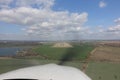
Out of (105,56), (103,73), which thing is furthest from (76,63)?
(105,56)

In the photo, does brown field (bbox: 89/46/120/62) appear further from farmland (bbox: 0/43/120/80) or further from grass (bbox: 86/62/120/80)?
grass (bbox: 86/62/120/80)

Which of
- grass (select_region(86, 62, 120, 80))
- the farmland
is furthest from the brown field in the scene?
grass (select_region(86, 62, 120, 80))

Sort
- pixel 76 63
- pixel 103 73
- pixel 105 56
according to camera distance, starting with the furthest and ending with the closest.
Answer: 1. pixel 105 56
2. pixel 76 63
3. pixel 103 73

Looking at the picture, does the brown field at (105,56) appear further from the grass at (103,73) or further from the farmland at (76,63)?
the grass at (103,73)

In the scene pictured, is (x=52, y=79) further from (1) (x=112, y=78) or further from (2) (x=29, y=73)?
(1) (x=112, y=78)

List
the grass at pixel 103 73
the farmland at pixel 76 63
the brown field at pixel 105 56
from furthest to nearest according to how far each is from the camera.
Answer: the brown field at pixel 105 56 → the grass at pixel 103 73 → the farmland at pixel 76 63

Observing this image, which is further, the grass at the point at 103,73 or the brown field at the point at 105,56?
the brown field at the point at 105,56

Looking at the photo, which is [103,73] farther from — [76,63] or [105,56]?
[105,56]

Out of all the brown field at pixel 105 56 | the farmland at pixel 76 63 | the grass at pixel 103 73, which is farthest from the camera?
the brown field at pixel 105 56

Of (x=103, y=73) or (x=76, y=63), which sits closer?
(x=103, y=73)

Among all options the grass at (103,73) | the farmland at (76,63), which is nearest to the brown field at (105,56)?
the farmland at (76,63)

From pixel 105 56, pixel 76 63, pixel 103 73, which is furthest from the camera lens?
pixel 105 56

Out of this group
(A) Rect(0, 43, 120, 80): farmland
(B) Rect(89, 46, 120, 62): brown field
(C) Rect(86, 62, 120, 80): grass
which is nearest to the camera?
(A) Rect(0, 43, 120, 80): farmland
